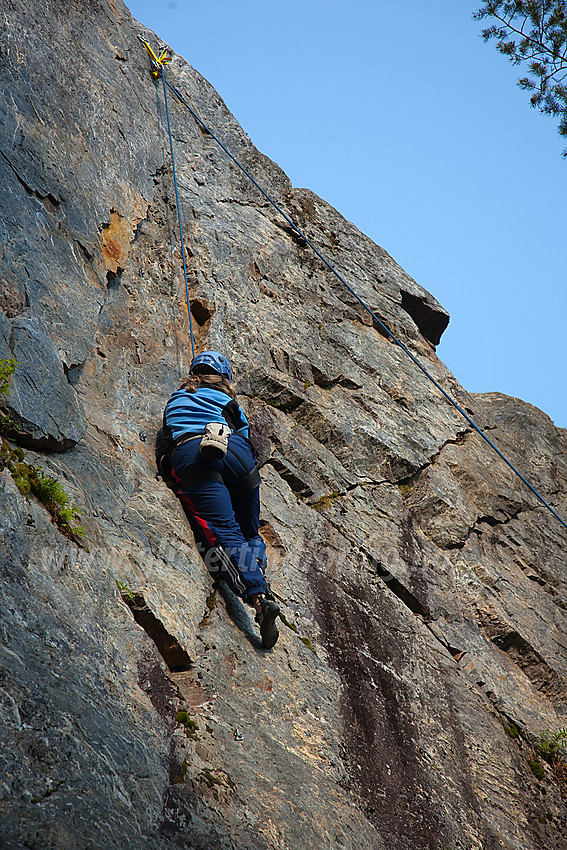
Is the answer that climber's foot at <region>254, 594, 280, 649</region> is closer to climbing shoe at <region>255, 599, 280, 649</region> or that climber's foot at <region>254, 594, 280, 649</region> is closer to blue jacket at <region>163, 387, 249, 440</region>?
climbing shoe at <region>255, 599, 280, 649</region>

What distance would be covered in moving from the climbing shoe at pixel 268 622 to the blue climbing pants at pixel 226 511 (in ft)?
0.79

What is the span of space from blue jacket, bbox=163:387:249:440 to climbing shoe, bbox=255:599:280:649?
175cm

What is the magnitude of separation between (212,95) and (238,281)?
17.5 ft

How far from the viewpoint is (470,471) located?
1026cm

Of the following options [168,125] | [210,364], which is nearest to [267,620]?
[210,364]

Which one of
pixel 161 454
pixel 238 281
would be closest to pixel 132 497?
pixel 161 454

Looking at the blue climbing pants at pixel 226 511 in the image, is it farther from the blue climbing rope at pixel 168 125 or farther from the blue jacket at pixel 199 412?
the blue climbing rope at pixel 168 125

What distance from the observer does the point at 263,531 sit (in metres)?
7.35

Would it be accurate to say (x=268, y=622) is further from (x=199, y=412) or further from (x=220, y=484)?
(x=199, y=412)

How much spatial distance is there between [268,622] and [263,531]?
64.9 inches

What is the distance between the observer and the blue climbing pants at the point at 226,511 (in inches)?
241

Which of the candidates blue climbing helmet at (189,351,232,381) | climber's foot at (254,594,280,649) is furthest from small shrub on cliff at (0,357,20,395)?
blue climbing helmet at (189,351,232,381)

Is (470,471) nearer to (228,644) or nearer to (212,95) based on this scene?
(228,644)

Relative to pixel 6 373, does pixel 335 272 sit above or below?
above
